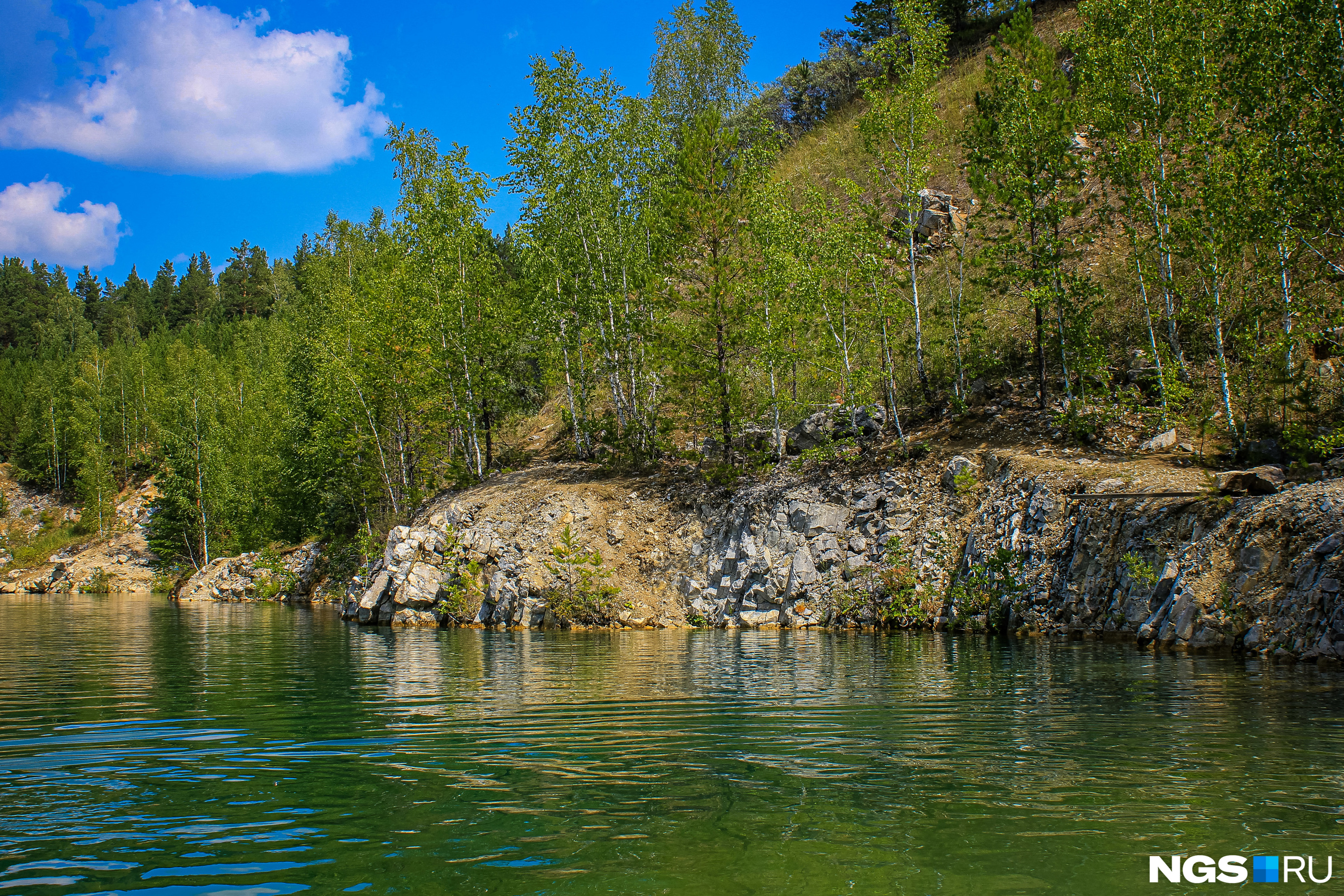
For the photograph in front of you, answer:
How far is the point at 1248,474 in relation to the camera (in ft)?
51.4

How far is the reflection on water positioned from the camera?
Answer: 4676mm

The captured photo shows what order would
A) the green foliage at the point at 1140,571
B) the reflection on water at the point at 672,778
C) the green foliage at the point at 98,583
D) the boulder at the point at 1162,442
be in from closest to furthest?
the reflection on water at the point at 672,778 < the green foliage at the point at 1140,571 < the boulder at the point at 1162,442 < the green foliage at the point at 98,583

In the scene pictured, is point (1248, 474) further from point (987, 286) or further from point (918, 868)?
point (918, 868)

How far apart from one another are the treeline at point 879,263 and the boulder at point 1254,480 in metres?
1.08

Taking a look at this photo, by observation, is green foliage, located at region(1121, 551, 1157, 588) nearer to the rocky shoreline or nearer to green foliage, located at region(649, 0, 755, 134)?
the rocky shoreline

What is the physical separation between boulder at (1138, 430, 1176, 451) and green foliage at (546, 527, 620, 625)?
15.2 m

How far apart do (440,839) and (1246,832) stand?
5.16 metres

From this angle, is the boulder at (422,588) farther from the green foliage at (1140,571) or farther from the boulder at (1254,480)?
the boulder at (1254,480)

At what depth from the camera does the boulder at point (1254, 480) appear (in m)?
15.3

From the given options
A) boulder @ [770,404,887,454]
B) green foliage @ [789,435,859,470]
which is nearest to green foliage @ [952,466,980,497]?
green foliage @ [789,435,859,470]

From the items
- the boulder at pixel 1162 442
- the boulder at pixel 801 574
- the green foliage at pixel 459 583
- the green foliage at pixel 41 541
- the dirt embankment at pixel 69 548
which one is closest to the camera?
the boulder at pixel 1162 442

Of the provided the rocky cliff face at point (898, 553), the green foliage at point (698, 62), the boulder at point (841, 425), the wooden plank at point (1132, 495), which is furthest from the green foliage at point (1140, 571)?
the green foliage at point (698, 62)

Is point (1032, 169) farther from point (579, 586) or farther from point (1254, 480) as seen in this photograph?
point (579, 586)

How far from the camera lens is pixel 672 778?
669 cm
